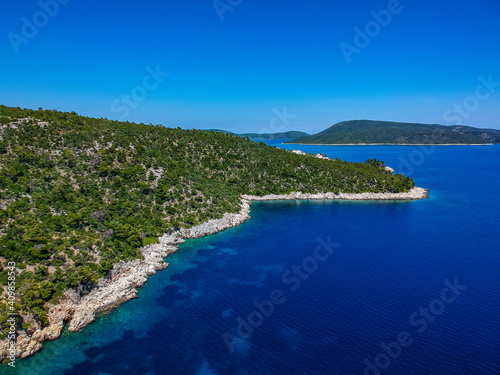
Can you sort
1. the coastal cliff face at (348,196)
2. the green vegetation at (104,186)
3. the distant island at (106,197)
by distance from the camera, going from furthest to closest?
the coastal cliff face at (348,196) < the green vegetation at (104,186) < the distant island at (106,197)

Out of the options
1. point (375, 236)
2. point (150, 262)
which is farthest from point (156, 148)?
point (375, 236)

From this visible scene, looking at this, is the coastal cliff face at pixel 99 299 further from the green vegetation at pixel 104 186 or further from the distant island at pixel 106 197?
the green vegetation at pixel 104 186

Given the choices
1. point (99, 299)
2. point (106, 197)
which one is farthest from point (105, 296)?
point (106, 197)

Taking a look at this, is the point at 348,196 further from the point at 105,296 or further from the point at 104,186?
the point at 105,296

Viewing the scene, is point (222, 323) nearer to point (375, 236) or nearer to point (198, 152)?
point (375, 236)

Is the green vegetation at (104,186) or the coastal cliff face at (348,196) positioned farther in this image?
the coastal cliff face at (348,196)

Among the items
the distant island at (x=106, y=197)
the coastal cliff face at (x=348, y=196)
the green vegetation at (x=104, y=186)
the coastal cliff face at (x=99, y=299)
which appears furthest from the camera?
the coastal cliff face at (x=348, y=196)

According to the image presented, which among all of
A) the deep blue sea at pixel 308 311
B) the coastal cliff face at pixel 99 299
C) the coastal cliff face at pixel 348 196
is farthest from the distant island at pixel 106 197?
the deep blue sea at pixel 308 311
